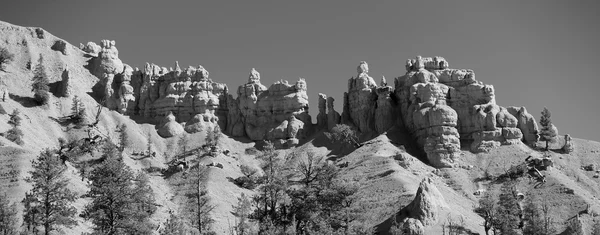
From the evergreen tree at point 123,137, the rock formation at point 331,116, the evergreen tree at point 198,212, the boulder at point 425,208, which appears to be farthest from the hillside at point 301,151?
the evergreen tree at point 198,212

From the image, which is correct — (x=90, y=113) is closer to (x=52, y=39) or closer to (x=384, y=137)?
(x=52, y=39)

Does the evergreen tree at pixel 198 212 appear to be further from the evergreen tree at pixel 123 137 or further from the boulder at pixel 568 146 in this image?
the boulder at pixel 568 146

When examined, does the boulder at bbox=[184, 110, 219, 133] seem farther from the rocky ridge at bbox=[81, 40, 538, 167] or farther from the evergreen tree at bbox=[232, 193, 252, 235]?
the evergreen tree at bbox=[232, 193, 252, 235]

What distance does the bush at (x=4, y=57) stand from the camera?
431 ft

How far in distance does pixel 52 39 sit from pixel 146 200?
121 metres

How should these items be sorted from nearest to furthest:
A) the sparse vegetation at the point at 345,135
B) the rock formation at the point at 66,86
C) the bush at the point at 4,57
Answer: the sparse vegetation at the point at 345,135, the rock formation at the point at 66,86, the bush at the point at 4,57

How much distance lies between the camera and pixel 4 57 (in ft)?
433

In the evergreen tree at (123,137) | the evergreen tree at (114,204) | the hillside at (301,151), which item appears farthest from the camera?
the evergreen tree at (123,137)

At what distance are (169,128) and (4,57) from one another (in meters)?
42.7

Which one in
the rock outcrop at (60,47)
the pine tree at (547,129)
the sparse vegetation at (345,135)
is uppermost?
the rock outcrop at (60,47)

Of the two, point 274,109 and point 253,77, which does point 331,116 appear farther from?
point 253,77

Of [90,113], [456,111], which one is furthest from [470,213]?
[90,113]

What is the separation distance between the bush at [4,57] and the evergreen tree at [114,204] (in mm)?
99413

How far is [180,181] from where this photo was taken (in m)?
98.4
